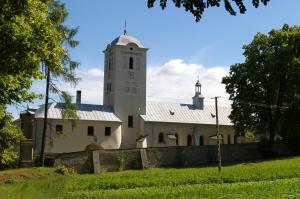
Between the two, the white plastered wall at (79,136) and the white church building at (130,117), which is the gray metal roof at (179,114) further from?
the white plastered wall at (79,136)

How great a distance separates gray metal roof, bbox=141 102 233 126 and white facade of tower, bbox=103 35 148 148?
1646mm

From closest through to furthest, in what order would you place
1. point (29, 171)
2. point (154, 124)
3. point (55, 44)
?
point (55, 44) → point (29, 171) → point (154, 124)

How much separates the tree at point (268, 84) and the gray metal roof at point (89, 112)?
44.8 ft

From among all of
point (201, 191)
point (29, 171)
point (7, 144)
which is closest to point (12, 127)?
point (7, 144)

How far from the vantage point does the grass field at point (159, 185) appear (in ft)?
64.6

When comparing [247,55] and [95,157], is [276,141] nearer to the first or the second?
[247,55]

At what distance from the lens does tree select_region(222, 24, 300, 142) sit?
4606 cm

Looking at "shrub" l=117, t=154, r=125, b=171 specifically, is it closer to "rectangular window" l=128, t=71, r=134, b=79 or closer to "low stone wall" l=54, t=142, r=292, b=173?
"low stone wall" l=54, t=142, r=292, b=173

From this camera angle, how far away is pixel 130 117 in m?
55.5

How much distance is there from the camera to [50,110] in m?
49.8

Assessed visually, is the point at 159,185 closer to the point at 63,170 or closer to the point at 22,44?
the point at 63,170

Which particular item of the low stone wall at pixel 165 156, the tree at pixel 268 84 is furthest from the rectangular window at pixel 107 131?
the tree at pixel 268 84

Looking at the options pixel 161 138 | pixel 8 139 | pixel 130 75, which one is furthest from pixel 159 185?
pixel 130 75

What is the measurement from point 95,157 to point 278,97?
2000 cm
